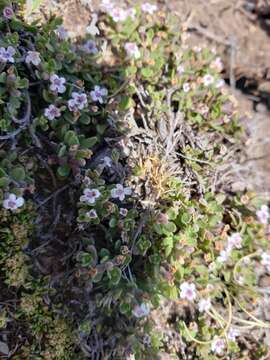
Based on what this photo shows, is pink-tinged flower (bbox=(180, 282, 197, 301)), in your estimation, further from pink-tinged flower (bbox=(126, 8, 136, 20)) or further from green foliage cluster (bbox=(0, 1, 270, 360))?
pink-tinged flower (bbox=(126, 8, 136, 20))

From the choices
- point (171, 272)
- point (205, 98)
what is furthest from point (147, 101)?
point (171, 272)

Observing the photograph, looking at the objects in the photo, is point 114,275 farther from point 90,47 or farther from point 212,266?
point 90,47

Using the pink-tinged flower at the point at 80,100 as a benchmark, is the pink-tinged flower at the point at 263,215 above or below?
below

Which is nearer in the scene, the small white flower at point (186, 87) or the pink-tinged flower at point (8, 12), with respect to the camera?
Result: the pink-tinged flower at point (8, 12)

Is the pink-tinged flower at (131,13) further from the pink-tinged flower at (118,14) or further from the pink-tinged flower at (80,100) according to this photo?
the pink-tinged flower at (80,100)

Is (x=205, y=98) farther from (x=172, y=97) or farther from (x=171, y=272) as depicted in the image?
(x=171, y=272)

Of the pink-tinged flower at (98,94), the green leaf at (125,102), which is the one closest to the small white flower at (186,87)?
the green leaf at (125,102)

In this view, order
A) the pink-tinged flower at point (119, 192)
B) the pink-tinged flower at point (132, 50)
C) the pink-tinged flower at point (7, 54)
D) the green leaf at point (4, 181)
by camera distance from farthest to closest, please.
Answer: the pink-tinged flower at point (132, 50), the pink-tinged flower at point (119, 192), the pink-tinged flower at point (7, 54), the green leaf at point (4, 181)
